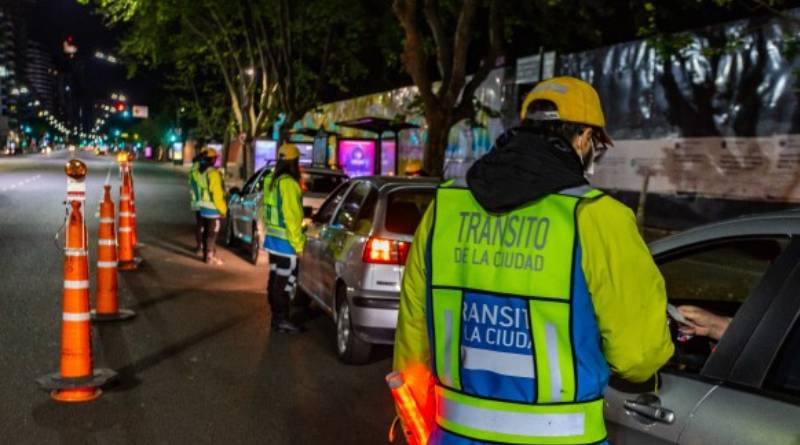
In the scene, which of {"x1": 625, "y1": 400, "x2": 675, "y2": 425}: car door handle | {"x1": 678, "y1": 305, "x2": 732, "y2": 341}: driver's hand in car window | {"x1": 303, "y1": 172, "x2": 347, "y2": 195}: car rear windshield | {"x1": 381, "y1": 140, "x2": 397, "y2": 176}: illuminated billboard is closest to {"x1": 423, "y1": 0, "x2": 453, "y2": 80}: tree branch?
{"x1": 303, "y1": 172, "x2": 347, "y2": 195}: car rear windshield

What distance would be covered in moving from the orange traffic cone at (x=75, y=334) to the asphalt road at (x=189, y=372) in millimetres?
120

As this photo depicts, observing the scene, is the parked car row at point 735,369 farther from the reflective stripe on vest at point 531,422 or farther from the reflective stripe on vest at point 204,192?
the reflective stripe on vest at point 204,192

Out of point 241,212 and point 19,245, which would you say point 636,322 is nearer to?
point 241,212

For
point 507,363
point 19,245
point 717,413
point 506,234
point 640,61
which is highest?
point 640,61

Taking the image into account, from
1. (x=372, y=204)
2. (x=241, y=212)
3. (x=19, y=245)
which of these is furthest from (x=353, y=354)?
(x=19, y=245)

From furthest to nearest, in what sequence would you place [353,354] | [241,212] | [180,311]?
[241,212], [180,311], [353,354]

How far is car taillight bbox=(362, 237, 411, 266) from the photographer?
6711 millimetres

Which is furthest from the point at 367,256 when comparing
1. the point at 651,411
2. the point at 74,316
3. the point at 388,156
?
the point at 388,156

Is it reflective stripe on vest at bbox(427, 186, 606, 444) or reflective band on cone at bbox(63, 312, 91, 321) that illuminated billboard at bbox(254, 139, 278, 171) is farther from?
reflective stripe on vest at bbox(427, 186, 606, 444)

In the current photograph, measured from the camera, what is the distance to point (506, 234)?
221 cm

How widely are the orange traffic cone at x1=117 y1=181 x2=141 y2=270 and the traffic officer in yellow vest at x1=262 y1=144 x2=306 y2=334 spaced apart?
4.36 meters

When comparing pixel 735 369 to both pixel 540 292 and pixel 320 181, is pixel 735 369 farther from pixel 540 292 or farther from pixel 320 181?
pixel 320 181

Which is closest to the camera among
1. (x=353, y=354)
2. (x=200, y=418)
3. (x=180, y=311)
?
(x=200, y=418)

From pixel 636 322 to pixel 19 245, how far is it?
13889 millimetres
